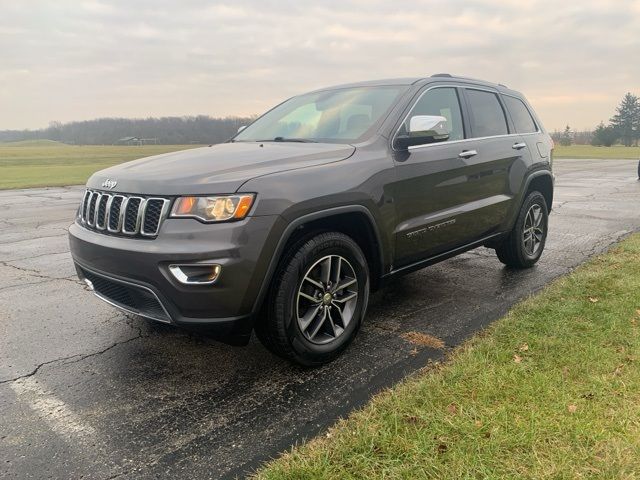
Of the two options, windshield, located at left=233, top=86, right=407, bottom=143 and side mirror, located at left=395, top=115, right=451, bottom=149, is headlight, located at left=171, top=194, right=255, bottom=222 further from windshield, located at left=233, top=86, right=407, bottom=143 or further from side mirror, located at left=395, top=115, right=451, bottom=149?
side mirror, located at left=395, top=115, right=451, bottom=149

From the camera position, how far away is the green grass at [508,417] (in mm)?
2232

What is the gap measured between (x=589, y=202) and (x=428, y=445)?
36.0 feet

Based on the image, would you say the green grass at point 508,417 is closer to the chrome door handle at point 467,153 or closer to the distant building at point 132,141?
the chrome door handle at point 467,153

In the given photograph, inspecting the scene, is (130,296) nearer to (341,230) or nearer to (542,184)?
(341,230)

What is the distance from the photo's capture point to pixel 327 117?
164 inches

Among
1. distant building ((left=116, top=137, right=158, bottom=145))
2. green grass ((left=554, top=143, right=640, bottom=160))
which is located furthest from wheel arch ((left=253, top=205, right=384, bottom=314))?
distant building ((left=116, top=137, right=158, bottom=145))

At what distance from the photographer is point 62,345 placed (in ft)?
12.4

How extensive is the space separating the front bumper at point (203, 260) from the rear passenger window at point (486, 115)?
8.77 feet

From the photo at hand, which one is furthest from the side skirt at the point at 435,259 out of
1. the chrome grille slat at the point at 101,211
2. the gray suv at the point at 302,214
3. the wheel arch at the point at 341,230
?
the chrome grille slat at the point at 101,211

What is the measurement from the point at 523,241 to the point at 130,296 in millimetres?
4135

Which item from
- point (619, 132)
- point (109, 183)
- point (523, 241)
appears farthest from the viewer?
point (619, 132)

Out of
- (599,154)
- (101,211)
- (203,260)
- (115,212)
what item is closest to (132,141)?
(599,154)

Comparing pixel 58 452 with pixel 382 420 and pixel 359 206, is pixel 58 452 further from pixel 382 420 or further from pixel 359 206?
pixel 359 206

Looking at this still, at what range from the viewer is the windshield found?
3866mm
